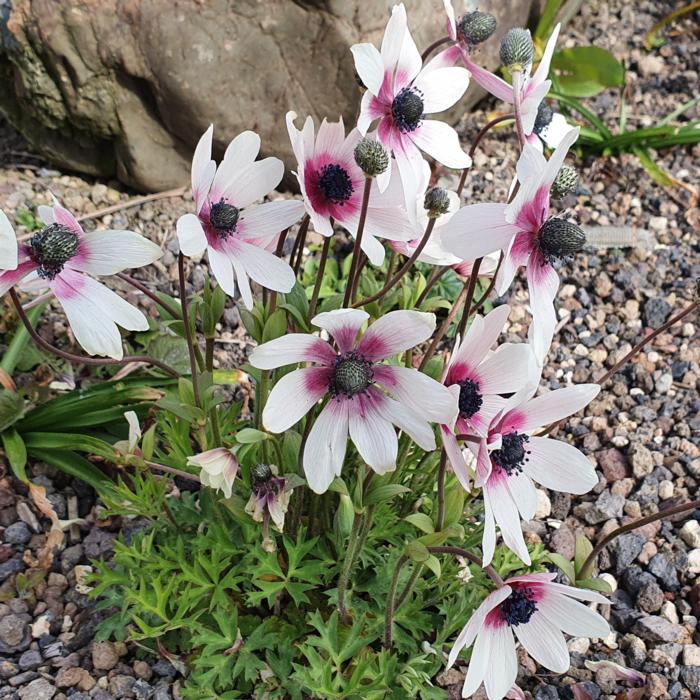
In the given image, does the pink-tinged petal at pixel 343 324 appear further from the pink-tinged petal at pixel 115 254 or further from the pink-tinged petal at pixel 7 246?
the pink-tinged petal at pixel 7 246

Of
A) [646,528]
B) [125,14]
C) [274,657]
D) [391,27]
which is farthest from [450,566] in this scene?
[125,14]

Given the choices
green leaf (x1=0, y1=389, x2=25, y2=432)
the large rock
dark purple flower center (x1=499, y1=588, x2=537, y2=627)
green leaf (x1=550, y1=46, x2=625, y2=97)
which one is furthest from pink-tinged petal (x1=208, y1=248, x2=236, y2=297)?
green leaf (x1=550, y1=46, x2=625, y2=97)

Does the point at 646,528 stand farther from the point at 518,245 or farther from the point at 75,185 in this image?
the point at 75,185

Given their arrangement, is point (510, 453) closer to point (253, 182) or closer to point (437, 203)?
point (437, 203)

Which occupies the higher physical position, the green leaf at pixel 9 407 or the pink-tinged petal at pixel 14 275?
the pink-tinged petal at pixel 14 275

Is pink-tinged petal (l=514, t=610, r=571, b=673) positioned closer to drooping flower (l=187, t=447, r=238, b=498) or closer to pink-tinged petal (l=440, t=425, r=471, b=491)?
pink-tinged petal (l=440, t=425, r=471, b=491)

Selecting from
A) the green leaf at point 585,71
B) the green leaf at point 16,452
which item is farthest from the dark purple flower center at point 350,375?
the green leaf at point 585,71
